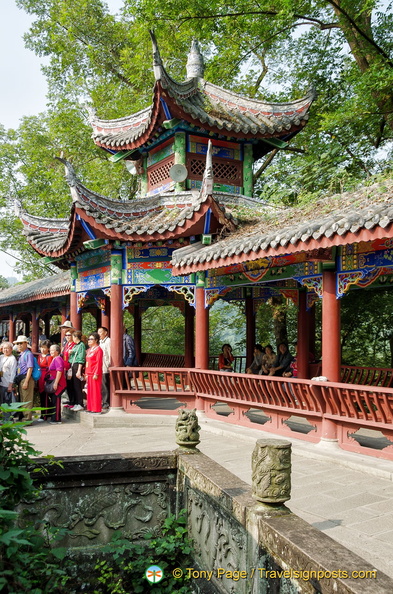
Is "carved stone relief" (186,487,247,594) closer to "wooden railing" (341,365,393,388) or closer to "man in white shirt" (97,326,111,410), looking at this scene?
"man in white shirt" (97,326,111,410)

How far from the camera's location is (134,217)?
1006 centimetres

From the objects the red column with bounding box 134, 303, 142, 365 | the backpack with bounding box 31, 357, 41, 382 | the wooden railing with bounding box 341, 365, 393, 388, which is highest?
the red column with bounding box 134, 303, 142, 365

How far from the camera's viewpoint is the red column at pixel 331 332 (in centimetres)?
670

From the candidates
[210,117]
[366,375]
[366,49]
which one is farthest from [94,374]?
[366,49]

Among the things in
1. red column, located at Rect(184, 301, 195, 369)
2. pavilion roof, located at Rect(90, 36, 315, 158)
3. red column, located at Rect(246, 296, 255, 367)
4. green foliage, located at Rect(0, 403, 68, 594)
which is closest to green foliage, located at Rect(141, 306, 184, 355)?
red column, located at Rect(184, 301, 195, 369)

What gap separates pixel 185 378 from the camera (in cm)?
969

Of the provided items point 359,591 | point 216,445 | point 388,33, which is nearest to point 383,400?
point 216,445

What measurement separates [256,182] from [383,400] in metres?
13.5

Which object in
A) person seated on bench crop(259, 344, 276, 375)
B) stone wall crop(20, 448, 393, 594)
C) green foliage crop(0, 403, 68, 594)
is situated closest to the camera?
stone wall crop(20, 448, 393, 594)

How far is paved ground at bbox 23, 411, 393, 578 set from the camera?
4109mm

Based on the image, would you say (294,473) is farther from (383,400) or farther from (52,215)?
(52,215)

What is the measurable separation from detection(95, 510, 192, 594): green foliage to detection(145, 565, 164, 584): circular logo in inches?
1.4

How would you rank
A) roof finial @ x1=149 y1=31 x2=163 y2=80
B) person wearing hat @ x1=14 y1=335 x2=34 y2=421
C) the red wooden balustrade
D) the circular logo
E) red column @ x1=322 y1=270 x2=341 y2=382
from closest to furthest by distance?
the circular logo
the red wooden balustrade
red column @ x1=322 y1=270 x2=341 y2=382
person wearing hat @ x1=14 y1=335 x2=34 y2=421
roof finial @ x1=149 y1=31 x2=163 y2=80

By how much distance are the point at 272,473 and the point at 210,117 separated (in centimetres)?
905
